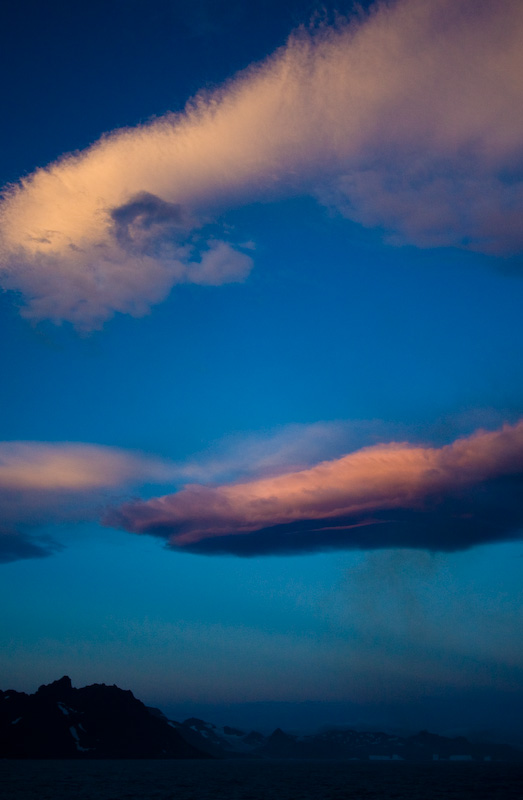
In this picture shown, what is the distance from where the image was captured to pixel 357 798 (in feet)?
487

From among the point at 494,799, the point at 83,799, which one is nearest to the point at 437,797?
the point at 494,799

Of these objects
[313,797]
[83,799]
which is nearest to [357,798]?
[313,797]

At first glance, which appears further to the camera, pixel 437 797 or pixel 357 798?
pixel 437 797

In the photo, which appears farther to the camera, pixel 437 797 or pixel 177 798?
pixel 437 797

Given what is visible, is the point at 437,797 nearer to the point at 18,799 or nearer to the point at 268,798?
the point at 268,798

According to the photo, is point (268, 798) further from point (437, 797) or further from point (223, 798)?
point (437, 797)

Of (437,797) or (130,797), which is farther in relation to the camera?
(437,797)

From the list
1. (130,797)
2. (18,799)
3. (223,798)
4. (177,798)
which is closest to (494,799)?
(223,798)

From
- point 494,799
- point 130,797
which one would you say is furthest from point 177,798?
point 494,799

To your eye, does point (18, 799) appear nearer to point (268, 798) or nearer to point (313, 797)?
point (268, 798)

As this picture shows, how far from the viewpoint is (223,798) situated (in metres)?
151

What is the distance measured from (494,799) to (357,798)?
33.8 meters

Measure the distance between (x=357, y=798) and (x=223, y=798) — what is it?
32897 millimetres

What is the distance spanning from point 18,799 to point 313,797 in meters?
70.8
